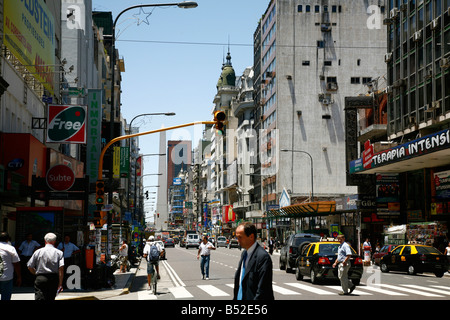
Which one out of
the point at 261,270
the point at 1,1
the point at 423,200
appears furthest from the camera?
the point at 423,200

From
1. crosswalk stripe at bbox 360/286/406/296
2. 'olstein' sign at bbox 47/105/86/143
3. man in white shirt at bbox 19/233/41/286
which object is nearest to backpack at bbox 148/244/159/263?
man in white shirt at bbox 19/233/41/286

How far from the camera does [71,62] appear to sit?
178ft

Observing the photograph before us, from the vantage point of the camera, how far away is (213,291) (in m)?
20.6

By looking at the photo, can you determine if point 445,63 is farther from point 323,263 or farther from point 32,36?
point 32,36

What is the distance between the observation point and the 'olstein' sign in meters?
30.1

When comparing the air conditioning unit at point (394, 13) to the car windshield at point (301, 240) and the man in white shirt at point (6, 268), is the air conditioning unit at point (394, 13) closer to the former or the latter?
the car windshield at point (301, 240)

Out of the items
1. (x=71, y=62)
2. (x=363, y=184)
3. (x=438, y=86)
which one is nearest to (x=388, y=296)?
(x=438, y=86)

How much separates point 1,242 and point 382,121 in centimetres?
4788

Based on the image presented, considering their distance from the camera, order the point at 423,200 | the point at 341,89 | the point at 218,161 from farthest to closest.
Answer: the point at 218,161
the point at 341,89
the point at 423,200

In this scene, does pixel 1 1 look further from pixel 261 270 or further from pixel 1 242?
pixel 261 270

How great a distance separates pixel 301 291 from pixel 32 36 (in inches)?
758

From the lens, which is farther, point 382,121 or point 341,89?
point 341,89

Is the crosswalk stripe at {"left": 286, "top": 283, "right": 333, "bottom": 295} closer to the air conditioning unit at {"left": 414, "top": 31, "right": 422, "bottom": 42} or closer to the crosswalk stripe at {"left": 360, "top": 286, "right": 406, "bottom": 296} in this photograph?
the crosswalk stripe at {"left": 360, "top": 286, "right": 406, "bottom": 296}

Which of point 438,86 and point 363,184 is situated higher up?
point 438,86
